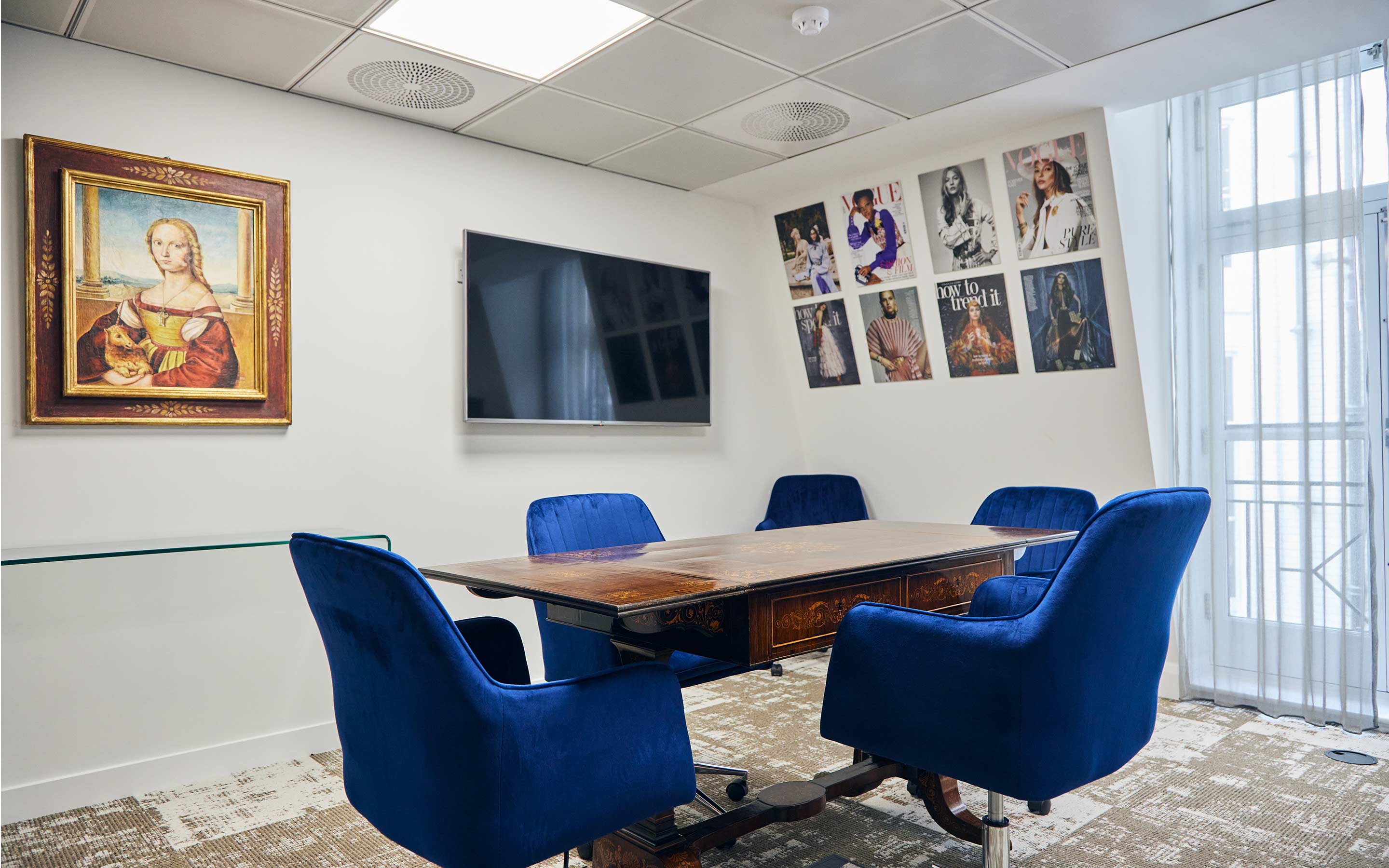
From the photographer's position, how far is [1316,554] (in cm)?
378

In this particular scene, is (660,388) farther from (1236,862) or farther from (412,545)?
(1236,862)

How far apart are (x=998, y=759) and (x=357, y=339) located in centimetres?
300

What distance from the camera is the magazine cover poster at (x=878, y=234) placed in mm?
4664

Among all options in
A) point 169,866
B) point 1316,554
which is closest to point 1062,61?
point 1316,554

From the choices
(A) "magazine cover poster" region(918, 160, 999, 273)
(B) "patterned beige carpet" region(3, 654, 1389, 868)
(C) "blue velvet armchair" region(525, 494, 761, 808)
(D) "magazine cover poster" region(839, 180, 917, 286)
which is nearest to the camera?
(B) "patterned beige carpet" region(3, 654, 1389, 868)

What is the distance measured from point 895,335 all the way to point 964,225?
71 centimetres

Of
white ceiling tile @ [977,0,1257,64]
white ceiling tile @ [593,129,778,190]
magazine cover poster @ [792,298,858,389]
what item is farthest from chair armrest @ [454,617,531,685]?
magazine cover poster @ [792,298,858,389]

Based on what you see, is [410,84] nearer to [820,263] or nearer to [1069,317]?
[820,263]

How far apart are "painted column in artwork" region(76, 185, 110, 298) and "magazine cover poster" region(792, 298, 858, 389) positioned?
3.44 m

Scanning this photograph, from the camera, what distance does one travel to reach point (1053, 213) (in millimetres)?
4148

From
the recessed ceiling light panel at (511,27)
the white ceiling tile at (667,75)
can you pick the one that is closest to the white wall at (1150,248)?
the white ceiling tile at (667,75)

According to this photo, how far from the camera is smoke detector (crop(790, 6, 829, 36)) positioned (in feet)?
9.70

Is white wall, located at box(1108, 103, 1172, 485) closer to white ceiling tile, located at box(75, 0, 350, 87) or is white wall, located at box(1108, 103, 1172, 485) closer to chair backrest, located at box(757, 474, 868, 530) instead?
chair backrest, located at box(757, 474, 868, 530)

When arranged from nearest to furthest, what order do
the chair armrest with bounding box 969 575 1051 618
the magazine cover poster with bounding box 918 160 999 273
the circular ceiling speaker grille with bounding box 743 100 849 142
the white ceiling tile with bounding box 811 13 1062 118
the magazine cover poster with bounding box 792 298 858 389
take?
the chair armrest with bounding box 969 575 1051 618
the white ceiling tile with bounding box 811 13 1062 118
the circular ceiling speaker grille with bounding box 743 100 849 142
the magazine cover poster with bounding box 918 160 999 273
the magazine cover poster with bounding box 792 298 858 389
